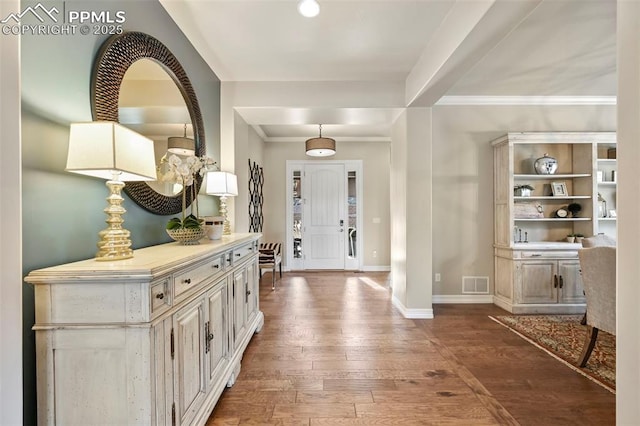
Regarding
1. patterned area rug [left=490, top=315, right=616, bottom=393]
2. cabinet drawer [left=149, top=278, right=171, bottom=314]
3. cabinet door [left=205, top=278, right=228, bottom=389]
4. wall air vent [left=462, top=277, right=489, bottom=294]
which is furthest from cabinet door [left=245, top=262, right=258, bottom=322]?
wall air vent [left=462, top=277, right=489, bottom=294]

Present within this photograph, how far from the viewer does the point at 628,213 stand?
3.15ft

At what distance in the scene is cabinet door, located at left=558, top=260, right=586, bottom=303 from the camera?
3.49 m

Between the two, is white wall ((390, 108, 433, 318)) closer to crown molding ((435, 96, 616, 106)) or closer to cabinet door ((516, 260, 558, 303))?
crown molding ((435, 96, 616, 106))

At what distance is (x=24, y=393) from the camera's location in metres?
1.09

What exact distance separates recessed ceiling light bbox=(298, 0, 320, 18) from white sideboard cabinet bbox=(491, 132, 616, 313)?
2803 millimetres

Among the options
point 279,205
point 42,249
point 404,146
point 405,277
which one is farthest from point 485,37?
point 279,205

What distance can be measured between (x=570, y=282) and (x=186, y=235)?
4.27 metres

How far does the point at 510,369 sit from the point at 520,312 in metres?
1.55

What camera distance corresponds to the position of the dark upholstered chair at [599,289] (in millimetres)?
2104

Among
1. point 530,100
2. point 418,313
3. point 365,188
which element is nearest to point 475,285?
point 418,313

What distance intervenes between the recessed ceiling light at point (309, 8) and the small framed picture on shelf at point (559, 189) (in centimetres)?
366

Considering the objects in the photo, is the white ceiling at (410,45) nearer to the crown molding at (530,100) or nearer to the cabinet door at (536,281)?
the crown molding at (530,100)

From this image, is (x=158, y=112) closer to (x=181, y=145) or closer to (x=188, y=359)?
(x=181, y=145)

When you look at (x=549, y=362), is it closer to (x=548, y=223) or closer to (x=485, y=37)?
(x=548, y=223)
